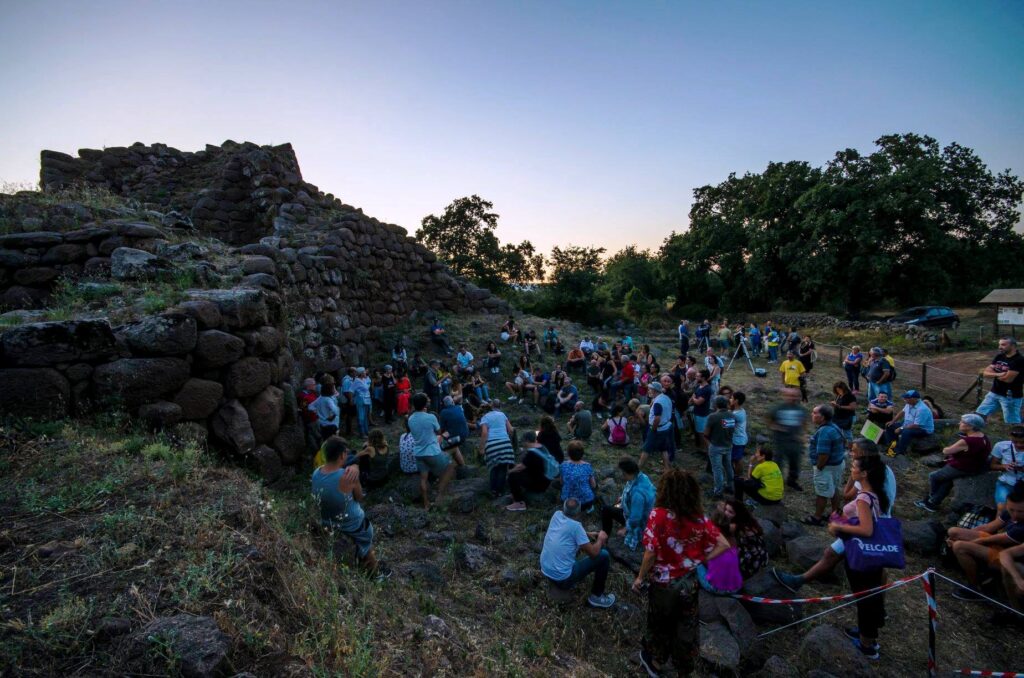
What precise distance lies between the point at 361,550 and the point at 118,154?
15748mm

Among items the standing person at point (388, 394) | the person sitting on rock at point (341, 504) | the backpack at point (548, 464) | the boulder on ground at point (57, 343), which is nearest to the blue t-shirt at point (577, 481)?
the backpack at point (548, 464)

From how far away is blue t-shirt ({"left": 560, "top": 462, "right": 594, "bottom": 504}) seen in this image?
5.75 metres

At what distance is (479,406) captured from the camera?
1120cm

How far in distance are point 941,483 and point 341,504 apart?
8046mm

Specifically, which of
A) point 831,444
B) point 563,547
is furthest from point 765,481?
point 563,547

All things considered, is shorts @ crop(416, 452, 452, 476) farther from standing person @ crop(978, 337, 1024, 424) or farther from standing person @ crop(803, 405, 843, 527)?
standing person @ crop(978, 337, 1024, 424)

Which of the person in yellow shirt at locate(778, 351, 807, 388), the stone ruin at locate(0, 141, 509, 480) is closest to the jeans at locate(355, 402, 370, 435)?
the stone ruin at locate(0, 141, 509, 480)

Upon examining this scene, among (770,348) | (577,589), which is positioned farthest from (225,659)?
(770,348)

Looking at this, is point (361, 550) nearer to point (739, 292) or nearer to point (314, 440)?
point (314, 440)

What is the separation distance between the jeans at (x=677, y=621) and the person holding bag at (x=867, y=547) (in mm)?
1772

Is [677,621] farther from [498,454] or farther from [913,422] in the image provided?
[913,422]

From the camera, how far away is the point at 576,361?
1514 centimetres

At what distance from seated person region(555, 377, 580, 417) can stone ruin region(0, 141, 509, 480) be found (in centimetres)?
577

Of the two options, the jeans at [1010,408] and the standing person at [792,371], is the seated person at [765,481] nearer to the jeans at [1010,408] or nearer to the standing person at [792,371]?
the standing person at [792,371]
